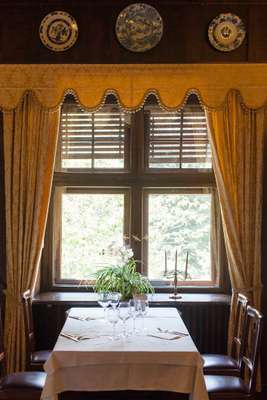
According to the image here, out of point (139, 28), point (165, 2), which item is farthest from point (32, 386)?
point (165, 2)

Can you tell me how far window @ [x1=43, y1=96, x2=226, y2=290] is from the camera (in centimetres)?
411

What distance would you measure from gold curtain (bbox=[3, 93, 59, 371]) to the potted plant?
1.95ft

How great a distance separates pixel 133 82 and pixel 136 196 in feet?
3.09

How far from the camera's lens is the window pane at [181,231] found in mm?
4152

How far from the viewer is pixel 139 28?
3760 mm

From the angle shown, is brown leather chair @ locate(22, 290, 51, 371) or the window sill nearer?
brown leather chair @ locate(22, 290, 51, 371)

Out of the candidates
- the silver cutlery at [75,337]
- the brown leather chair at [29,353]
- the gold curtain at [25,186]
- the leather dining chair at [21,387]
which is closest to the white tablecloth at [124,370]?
the silver cutlery at [75,337]

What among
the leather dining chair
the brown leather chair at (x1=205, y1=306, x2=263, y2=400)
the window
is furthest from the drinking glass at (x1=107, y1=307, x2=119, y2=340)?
the window

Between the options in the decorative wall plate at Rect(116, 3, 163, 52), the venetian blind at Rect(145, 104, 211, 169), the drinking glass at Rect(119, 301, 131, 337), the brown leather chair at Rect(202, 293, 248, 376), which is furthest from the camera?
the venetian blind at Rect(145, 104, 211, 169)

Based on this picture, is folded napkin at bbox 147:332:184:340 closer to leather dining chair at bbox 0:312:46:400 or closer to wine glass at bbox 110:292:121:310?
wine glass at bbox 110:292:121:310

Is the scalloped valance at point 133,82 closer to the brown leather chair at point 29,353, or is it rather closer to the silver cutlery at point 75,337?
the brown leather chair at point 29,353

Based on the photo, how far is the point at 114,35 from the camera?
383cm

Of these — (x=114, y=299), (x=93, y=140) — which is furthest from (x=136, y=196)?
(x=114, y=299)

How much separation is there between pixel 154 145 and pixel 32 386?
84.5 inches
